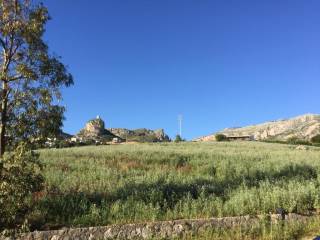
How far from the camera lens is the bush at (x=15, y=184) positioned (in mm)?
11383

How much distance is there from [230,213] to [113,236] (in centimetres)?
359

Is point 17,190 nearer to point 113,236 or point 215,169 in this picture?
point 113,236

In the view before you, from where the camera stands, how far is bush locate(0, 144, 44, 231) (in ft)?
37.3

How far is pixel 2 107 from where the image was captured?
1324cm

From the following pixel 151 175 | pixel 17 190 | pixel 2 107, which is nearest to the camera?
pixel 17 190

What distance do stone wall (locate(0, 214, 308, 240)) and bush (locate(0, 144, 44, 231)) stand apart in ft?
1.96

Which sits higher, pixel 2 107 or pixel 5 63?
pixel 5 63

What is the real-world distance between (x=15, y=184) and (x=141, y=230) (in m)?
3.33

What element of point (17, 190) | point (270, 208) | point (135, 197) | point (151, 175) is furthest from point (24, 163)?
point (151, 175)

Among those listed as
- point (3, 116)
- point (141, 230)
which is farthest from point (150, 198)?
point (3, 116)

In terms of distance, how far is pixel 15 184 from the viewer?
1156 centimetres

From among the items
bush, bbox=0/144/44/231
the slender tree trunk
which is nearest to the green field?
bush, bbox=0/144/44/231

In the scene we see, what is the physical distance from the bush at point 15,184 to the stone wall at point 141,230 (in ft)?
1.96

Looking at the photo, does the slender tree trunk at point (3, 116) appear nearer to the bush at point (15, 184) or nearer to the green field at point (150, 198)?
the bush at point (15, 184)
